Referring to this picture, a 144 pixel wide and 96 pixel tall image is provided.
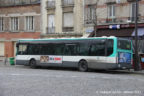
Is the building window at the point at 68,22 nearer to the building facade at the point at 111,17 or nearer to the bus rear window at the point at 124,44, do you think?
the building facade at the point at 111,17

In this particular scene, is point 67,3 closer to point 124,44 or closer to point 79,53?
point 79,53

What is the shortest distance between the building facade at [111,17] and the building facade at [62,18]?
956 mm

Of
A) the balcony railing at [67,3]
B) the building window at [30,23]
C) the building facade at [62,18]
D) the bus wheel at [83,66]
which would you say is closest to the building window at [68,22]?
the building facade at [62,18]

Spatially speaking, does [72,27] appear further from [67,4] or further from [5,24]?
[5,24]

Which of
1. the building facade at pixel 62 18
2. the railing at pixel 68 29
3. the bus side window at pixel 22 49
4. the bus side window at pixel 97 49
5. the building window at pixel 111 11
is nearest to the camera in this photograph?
the bus side window at pixel 97 49

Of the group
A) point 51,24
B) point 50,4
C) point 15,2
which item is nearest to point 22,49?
point 51,24

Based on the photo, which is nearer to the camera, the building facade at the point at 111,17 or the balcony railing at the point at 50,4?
the building facade at the point at 111,17

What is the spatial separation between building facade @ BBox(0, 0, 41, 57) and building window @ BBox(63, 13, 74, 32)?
3519 millimetres

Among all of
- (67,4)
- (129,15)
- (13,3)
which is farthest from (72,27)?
(13,3)

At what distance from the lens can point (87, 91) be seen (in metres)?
10.6

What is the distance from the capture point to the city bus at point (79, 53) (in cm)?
1900

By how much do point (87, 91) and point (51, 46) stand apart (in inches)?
496

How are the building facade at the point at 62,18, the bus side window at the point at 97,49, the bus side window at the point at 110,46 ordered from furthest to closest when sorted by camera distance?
the building facade at the point at 62,18 → the bus side window at the point at 97,49 → the bus side window at the point at 110,46

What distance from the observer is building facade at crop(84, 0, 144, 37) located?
2550cm
